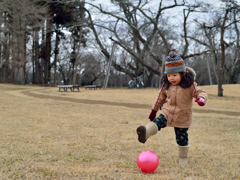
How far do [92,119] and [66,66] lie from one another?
37603 millimetres

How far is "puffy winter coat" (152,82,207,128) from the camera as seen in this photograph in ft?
11.6

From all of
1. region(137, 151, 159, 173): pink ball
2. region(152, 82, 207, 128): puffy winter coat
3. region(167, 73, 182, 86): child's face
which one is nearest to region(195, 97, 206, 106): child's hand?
region(152, 82, 207, 128): puffy winter coat

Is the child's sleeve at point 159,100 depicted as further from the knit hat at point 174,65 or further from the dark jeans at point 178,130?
the knit hat at point 174,65

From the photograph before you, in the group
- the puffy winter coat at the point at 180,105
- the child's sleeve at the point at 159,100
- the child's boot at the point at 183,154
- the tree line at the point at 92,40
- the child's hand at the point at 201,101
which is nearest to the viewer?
the child's hand at the point at 201,101

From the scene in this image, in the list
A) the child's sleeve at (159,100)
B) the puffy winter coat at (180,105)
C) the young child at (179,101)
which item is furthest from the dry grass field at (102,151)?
the child's sleeve at (159,100)

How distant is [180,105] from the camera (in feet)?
11.7

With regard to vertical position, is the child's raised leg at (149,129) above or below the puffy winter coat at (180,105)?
below

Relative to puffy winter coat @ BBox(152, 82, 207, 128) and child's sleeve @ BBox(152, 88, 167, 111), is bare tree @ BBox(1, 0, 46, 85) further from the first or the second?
puffy winter coat @ BBox(152, 82, 207, 128)

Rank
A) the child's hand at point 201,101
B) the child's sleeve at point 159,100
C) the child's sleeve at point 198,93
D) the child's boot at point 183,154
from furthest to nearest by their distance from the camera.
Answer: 1. the child's sleeve at point 159,100
2. the child's boot at point 183,154
3. the child's sleeve at point 198,93
4. the child's hand at point 201,101

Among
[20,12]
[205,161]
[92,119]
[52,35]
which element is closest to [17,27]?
[20,12]

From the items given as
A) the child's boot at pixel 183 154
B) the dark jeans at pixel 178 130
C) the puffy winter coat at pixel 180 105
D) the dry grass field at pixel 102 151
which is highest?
the puffy winter coat at pixel 180 105

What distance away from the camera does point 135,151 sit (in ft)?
14.5

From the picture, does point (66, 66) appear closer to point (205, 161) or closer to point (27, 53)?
point (27, 53)

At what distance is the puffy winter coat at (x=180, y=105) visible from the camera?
3.54 metres
